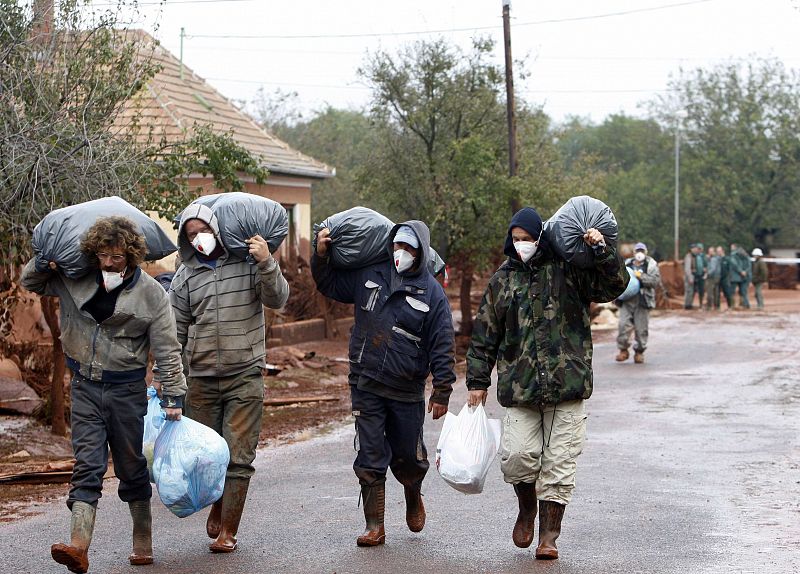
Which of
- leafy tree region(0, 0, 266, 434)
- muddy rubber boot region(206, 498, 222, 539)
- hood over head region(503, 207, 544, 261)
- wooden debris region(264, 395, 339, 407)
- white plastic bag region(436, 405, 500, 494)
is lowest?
wooden debris region(264, 395, 339, 407)

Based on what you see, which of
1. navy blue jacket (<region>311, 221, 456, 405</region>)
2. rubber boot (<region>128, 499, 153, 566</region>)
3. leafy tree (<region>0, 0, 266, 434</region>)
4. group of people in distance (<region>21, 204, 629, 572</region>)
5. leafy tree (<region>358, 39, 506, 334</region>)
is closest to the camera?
group of people in distance (<region>21, 204, 629, 572</region>)

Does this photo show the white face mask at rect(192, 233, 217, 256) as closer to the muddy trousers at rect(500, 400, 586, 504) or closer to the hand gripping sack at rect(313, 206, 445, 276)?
Answer: the hand gripping sack at rect(313, 206, 445, 276)

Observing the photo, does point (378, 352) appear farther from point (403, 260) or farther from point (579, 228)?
point (579, 228)

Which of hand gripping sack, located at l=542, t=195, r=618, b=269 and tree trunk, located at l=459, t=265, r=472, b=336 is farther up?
hand gripping sack, located at l=542, t=195, r=618, b=269

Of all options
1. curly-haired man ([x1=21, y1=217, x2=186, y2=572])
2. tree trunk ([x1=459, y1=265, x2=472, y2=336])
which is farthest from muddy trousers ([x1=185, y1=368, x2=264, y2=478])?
tree trunk ([x1=459, y1=265, x2=472, y2=336])

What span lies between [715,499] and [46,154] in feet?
18.2

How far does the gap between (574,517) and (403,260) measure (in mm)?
2027

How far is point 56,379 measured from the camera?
1103 centimetres

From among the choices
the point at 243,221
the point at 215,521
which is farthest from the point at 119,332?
the point at 215,521

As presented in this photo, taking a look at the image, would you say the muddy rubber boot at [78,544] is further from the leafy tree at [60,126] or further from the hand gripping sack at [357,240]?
the leafy tree at [60,126]

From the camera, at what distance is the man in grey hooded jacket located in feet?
21.6

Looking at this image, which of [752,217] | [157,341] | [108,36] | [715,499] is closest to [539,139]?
[108,36]

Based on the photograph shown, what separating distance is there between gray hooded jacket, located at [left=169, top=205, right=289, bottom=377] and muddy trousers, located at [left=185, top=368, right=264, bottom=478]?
6 cm

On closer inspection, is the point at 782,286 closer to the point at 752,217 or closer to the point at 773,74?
the point at 752,217
